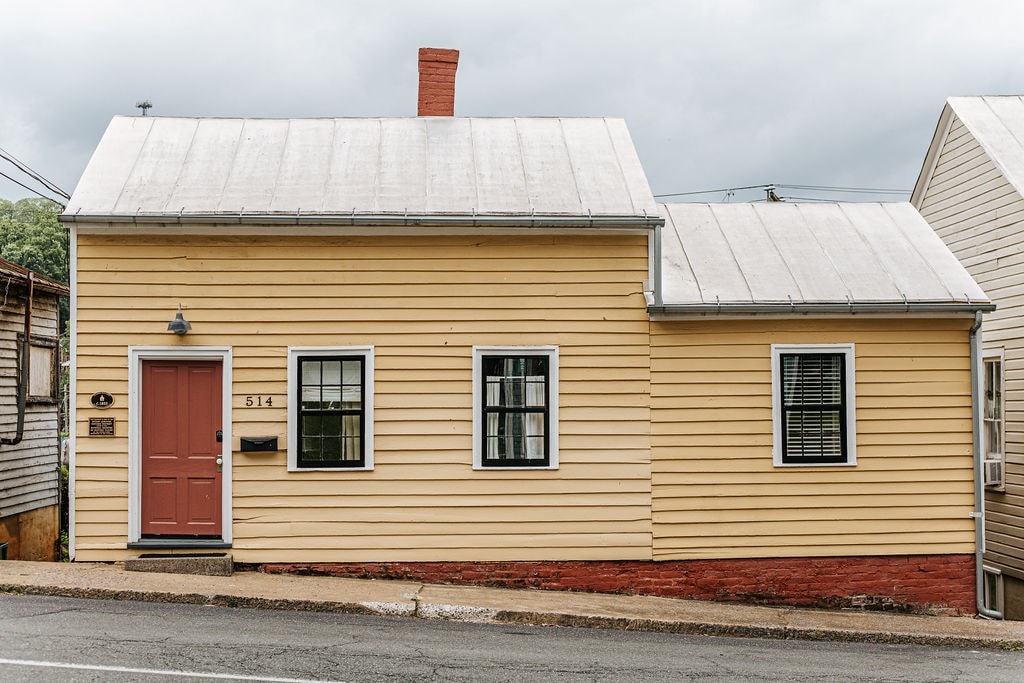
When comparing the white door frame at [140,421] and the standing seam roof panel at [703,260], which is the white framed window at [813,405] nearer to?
the standing seam roof panel at [703,260]

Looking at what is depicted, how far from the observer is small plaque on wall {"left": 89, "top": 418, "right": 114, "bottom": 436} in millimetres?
10508

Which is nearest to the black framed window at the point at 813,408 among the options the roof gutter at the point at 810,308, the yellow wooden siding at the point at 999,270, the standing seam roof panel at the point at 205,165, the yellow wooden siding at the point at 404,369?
Result: the roof gutter at the point at 810,308

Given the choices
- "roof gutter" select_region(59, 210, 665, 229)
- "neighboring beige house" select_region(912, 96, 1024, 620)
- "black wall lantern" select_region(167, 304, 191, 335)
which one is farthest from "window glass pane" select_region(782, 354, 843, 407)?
"black wall lantern" select_region(167, 304, 191, 335)

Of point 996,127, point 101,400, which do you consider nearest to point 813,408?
point 996,127

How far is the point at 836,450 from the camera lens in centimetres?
1115

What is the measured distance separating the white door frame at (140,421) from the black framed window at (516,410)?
2.74 meters

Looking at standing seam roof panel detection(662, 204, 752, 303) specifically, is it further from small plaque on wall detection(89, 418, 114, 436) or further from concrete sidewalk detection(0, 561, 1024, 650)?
small plaque on wall detection(89, 418, 114, 436)

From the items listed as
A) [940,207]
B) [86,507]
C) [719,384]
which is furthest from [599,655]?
[940,207]

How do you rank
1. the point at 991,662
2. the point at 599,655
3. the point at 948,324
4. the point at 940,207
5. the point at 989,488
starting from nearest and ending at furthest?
the point at 599,655
the point at 991,662
the point at 948,324
the point at 989,488
the point at 940,207

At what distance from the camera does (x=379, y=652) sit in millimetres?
7539

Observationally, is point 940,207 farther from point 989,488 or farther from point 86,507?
point 86,507

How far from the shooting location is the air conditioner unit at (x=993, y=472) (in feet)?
46.9

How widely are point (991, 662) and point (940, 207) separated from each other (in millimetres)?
9687

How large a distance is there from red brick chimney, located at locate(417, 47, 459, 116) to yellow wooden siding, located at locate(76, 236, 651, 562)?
3.43 metres
